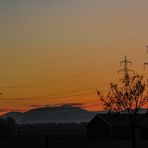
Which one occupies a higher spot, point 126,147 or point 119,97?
point 119,97

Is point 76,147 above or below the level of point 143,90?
below

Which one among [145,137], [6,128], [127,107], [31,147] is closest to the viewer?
[127,107]

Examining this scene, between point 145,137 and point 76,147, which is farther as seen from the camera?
point 145,137

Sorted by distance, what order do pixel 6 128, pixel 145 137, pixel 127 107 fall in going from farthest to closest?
pixel 6 128 → pixel 145 137 → pixel 127 107

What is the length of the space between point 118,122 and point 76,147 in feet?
129

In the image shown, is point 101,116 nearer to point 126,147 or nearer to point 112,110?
point 126,147

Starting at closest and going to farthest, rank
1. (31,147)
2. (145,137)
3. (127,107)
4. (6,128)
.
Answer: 1. (127,107)
2. (31,147)
3. (145,137)
4. (6,128)

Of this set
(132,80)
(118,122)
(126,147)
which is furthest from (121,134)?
(132,80)

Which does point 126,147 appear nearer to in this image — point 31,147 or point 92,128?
point 31,147

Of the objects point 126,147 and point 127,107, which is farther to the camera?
point 126,147

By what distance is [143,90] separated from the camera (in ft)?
142

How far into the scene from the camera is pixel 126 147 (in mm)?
56875

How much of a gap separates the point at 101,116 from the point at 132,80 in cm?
5234

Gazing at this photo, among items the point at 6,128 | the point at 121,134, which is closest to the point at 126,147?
the point at 121,134
